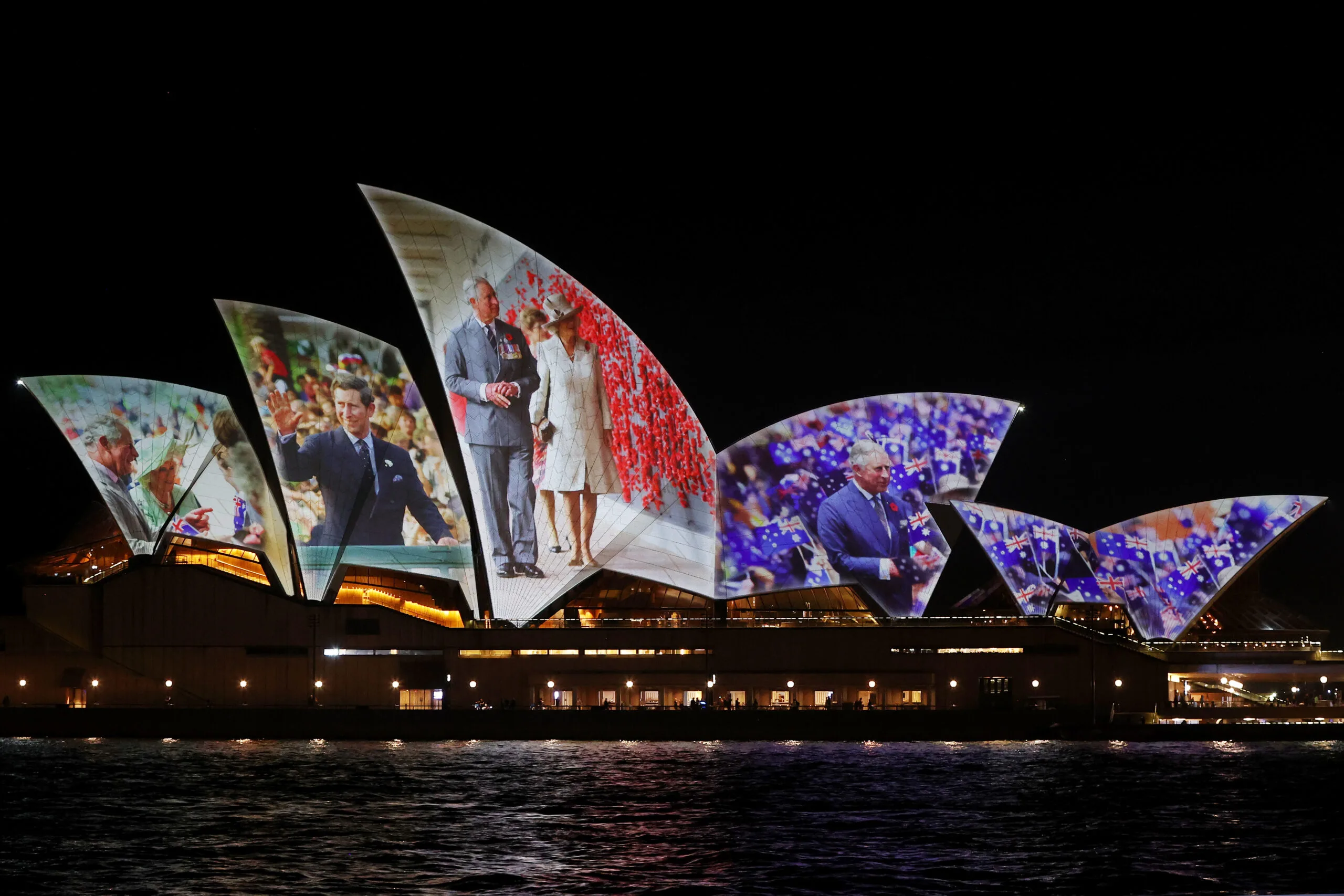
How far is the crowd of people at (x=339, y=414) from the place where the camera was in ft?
205

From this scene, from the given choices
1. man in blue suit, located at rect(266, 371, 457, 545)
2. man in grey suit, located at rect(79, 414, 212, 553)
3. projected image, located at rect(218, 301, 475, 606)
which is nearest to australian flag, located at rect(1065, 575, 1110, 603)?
projected image, located at rect(218, 301, 475, 606)

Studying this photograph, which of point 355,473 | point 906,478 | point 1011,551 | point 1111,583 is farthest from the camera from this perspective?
point 1111,583

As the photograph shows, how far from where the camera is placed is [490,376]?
201 feet

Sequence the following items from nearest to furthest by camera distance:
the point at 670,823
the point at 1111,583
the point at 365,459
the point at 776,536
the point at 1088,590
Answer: the point at 670,823 < the point at 365,459 < the point at 776,536 < the point at 1088,590 < the point at 1111,583

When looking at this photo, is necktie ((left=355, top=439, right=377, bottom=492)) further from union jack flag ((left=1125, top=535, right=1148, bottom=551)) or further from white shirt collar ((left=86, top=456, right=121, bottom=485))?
union jack flag ((left=1125, top=535, right=1148, bottom=551))

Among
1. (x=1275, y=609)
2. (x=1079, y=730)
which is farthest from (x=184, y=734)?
(x=1275, y=609)

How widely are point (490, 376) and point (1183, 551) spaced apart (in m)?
33.1

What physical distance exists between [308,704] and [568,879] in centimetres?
3813

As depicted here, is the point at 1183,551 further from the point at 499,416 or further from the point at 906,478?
the point at 499,416

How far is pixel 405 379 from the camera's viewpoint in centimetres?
6384

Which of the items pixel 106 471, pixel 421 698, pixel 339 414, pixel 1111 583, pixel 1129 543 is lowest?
pixel 421 698

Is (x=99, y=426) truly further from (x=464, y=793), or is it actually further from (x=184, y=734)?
(x=464, y=793)

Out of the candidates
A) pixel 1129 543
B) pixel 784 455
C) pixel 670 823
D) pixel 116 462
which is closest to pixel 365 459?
pixel 116 462

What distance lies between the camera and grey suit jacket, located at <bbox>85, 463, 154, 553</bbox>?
216 ft
